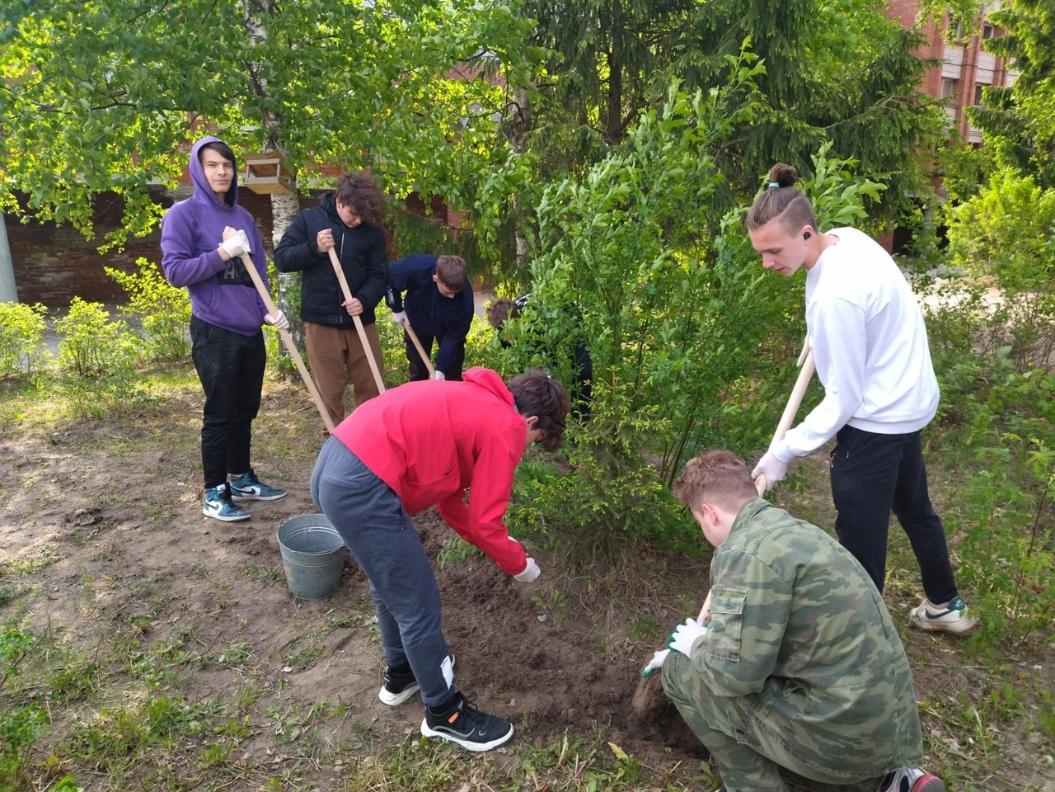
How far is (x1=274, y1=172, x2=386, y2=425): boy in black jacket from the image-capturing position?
4.34 metres

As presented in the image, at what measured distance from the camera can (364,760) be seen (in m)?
2.49

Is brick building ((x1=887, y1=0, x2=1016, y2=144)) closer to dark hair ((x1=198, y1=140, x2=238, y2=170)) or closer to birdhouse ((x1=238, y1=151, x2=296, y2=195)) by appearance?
birdhouse ((x1=238, y1=151, x2=296, y2=195))

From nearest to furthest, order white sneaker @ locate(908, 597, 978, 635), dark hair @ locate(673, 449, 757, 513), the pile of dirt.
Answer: dark hair @ locate(673, 449, 757, 513)
the pile of dirt
white sneaker @ locate(908, 597, 978, 635)

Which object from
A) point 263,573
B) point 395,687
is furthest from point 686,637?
point 263,573

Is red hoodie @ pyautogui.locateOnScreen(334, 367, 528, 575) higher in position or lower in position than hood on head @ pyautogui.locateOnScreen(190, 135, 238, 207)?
lower

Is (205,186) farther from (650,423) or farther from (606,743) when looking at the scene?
(606,743)

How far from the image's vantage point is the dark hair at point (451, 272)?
4.82m

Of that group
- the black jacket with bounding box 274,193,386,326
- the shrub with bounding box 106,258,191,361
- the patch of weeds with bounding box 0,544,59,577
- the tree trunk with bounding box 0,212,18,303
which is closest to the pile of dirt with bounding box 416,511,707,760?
the black jacket with bounding box 274,193,386,326

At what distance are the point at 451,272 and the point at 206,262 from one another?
1564 mm

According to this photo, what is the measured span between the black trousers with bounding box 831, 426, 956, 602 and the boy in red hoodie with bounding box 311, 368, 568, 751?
3.37 feet

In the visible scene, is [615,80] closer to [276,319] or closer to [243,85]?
[243,85]

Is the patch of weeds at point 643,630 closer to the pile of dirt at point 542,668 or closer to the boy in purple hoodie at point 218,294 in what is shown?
the pile of dirt at point 542,668

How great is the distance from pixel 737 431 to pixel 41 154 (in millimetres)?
5870

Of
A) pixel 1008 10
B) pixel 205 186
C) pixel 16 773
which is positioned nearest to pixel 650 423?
pixel 16 773
